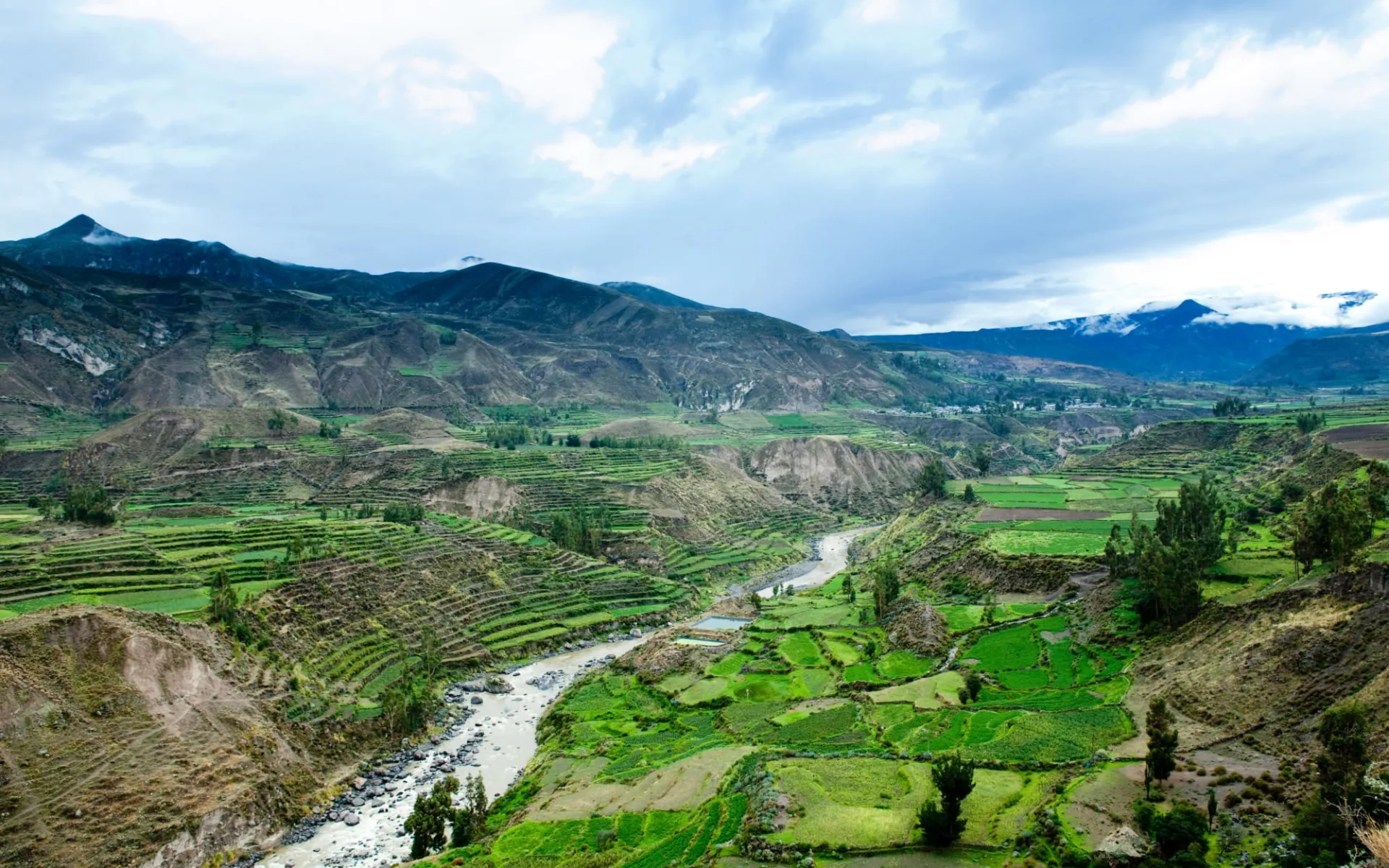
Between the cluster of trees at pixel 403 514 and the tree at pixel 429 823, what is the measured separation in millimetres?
63290

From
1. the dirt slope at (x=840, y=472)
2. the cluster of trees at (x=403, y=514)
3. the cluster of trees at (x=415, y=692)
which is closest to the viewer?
the cluster of trees at (x=415, y=692)

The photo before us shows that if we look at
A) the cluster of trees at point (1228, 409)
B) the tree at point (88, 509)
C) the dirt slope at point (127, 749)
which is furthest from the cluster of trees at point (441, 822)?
the cluster of trees at point (1228, 409)

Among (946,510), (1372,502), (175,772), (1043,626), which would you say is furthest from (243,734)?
(946,510)

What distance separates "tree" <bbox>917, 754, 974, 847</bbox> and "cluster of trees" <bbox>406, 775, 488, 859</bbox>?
2719 centimetres

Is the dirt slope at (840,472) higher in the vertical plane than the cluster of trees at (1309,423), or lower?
lower

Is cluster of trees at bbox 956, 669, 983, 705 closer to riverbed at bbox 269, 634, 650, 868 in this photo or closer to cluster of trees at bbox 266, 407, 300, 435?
riverbed at bbox 269, 634, 650, 868

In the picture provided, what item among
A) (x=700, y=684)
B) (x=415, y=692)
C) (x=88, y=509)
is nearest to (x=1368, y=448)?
(x=700, y=684)

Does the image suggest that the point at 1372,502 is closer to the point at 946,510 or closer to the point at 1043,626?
the point at 1043,626

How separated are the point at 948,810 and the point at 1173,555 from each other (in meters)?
34.4

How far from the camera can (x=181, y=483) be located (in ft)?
458

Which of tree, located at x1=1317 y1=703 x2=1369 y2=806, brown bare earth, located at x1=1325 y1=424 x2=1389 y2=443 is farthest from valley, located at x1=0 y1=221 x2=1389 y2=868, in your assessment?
brown bare earth, located at x1=1325 y1=424 x2=1389 y2=443

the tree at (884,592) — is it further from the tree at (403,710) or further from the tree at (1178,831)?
the tree at (1178,831)

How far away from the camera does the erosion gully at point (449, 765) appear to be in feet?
162

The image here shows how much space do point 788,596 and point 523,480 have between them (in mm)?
62235
